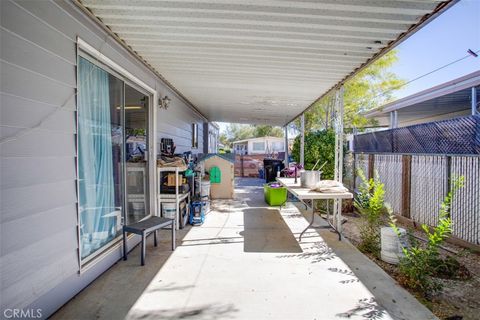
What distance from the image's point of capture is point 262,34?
2871mm

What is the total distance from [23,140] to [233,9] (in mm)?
1953

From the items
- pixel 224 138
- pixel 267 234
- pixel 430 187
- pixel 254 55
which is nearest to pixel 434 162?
pixel 430 187

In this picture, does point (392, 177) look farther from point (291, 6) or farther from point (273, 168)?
point (273, 168)

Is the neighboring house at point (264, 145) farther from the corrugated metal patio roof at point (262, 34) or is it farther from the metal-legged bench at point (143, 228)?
the metal-legged bench at point (143, 228)

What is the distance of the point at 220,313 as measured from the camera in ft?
7.35

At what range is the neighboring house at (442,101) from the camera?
21.1ft

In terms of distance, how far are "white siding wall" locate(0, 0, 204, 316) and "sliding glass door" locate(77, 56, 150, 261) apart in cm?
23

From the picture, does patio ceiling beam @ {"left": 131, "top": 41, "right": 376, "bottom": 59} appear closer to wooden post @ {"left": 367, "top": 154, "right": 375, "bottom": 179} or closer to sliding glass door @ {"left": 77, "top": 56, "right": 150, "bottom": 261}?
sliding glass door @ {"left": 77, "top": 56, "right": 150, "bottom": 261}

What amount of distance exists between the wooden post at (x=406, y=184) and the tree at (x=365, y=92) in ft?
15.8

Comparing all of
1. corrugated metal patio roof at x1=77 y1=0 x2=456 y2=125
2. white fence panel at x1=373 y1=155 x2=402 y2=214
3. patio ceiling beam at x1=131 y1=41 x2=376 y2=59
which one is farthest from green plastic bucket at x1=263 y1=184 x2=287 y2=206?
patio ceiling beam at x1=131 y1=41 x2=376 y2=59

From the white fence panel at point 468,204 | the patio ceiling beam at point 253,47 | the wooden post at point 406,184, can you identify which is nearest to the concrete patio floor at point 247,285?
the white fence panel at point 468,204

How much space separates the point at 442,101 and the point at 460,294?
24.7 feet

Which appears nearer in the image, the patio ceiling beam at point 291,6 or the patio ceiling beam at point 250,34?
the patio ceiling beam at point 291,6

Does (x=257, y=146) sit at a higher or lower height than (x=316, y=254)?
higher
